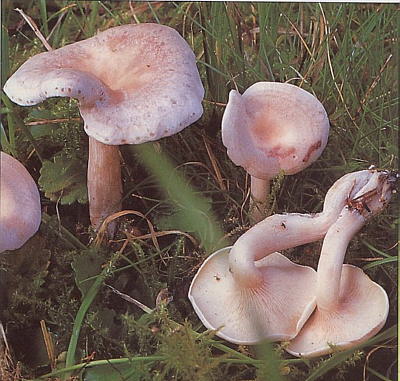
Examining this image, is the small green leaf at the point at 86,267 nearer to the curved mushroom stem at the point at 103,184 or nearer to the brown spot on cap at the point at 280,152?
the curved mushroom stem at the point at 103,184

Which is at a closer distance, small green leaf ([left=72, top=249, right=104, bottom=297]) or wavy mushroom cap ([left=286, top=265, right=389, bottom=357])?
wavy mushroom cap ([left=286, top=265, right=389, bottom=357])

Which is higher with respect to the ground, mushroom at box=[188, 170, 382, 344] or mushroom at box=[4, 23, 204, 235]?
mushroom at box=[4, 23, 204, 235]

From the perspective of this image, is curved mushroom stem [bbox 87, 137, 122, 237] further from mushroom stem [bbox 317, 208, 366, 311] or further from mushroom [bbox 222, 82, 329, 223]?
mushroom stem [bbox 317, 208, 366, 311]

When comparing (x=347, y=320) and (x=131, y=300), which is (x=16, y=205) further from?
(x=347, y=320)

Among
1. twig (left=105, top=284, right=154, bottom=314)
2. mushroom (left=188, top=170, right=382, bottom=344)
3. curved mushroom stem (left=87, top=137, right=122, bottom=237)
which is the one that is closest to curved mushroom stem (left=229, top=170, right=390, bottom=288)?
mushroom (left=188, top=170, right=382, bottom=344)

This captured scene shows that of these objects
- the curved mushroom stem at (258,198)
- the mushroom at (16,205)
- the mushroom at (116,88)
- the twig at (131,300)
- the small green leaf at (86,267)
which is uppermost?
the mushroom at (116,88)

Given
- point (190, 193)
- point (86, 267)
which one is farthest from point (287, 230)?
point (86, 267)

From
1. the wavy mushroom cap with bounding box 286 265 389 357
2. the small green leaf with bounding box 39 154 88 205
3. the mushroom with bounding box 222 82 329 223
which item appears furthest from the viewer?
the small green leaf with bounding box 39 154 88 205

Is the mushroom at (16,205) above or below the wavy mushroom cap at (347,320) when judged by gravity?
above

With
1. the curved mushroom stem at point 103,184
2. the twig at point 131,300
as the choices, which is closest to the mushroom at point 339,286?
the twig at point 131,300
